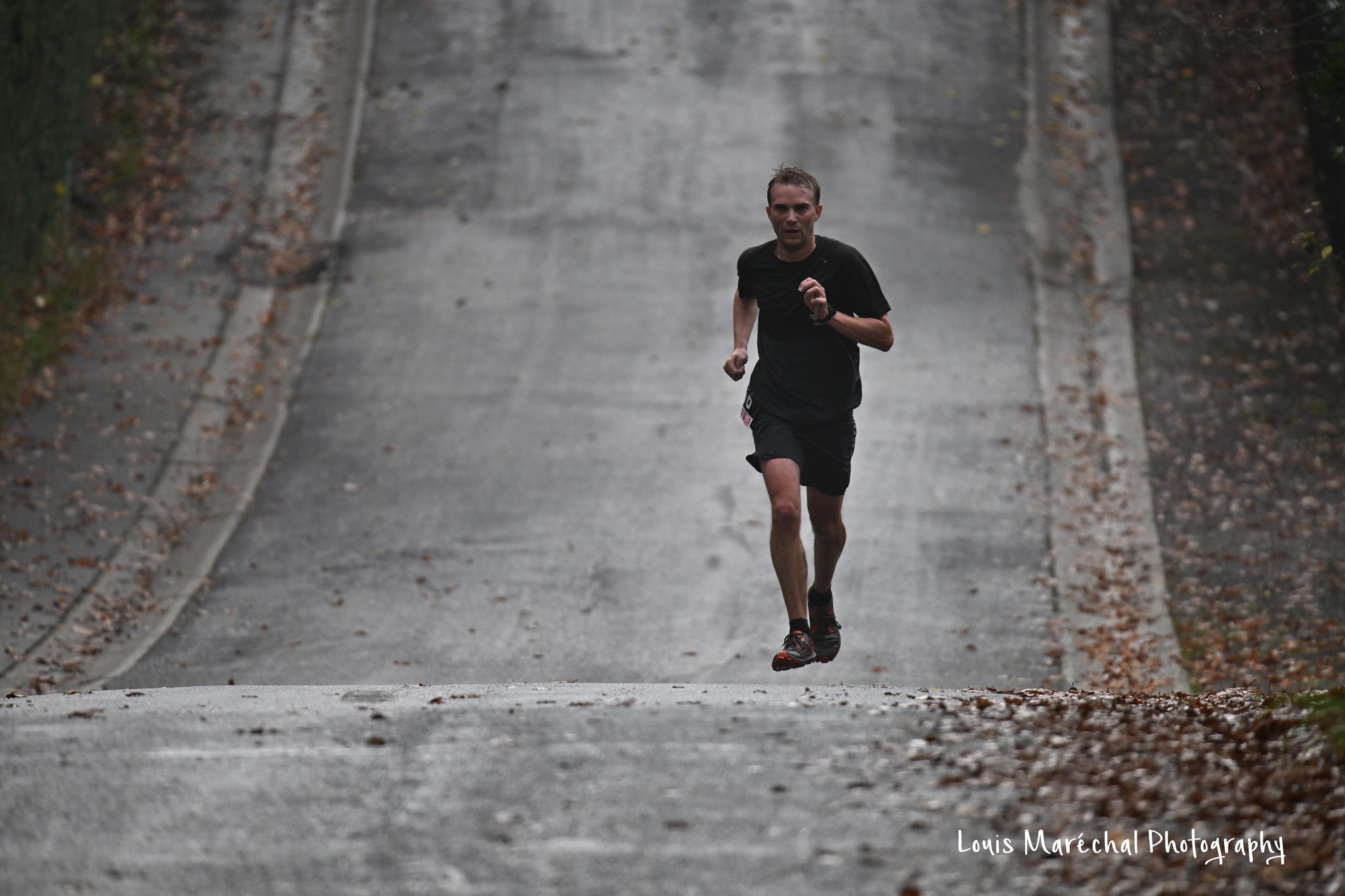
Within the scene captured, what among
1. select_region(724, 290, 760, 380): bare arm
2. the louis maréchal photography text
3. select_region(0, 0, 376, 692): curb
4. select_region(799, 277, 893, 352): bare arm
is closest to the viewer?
the louis maréchal photography text

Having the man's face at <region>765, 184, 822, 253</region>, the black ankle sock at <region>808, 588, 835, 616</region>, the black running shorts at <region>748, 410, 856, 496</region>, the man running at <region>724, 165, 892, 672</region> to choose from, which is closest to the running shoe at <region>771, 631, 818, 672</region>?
the man running at <region>724, 165, 892, 672</region>

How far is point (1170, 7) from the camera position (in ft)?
61.6

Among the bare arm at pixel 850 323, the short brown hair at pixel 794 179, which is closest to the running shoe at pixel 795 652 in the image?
the bare arm at pixel 850 323

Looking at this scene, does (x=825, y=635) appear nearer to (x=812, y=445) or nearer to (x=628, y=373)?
(x=812, y=445)

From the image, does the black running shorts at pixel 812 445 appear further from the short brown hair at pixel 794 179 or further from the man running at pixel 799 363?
the short brown hair at pixel 794 179

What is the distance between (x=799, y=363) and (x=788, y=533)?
817mm

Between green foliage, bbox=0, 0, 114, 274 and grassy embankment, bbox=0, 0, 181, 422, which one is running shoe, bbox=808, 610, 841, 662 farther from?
green foliage, bbox=0, 0, 114, 274

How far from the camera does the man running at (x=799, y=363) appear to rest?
6.48 metres

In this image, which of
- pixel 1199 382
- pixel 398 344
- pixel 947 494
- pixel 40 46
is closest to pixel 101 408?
pixel 398 344

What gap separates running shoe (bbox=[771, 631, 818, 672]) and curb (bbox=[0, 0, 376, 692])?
16.1 feet

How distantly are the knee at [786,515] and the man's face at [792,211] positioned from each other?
1.21 metres

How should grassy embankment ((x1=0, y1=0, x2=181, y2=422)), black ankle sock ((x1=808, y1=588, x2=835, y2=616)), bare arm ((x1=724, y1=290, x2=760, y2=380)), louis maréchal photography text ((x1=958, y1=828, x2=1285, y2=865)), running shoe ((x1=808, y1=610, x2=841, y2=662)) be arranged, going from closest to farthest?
louis maréchal photography text ((x1=958, y1=828, x2=1285, y2=865)) < bare arm ((x1=724, y1=290, x2=760, y2=380)) < running shoe ((x1=808, y1=610, x2=841, y2=662)) < black ankle sock ((x1=808, y1=588, x2=835, y2=616)) < grassy embankment ((x1=0, y1=0, x2=181, y2=422))

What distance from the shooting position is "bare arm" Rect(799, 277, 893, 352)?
6262mm

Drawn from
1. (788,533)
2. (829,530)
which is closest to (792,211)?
(788,533)
